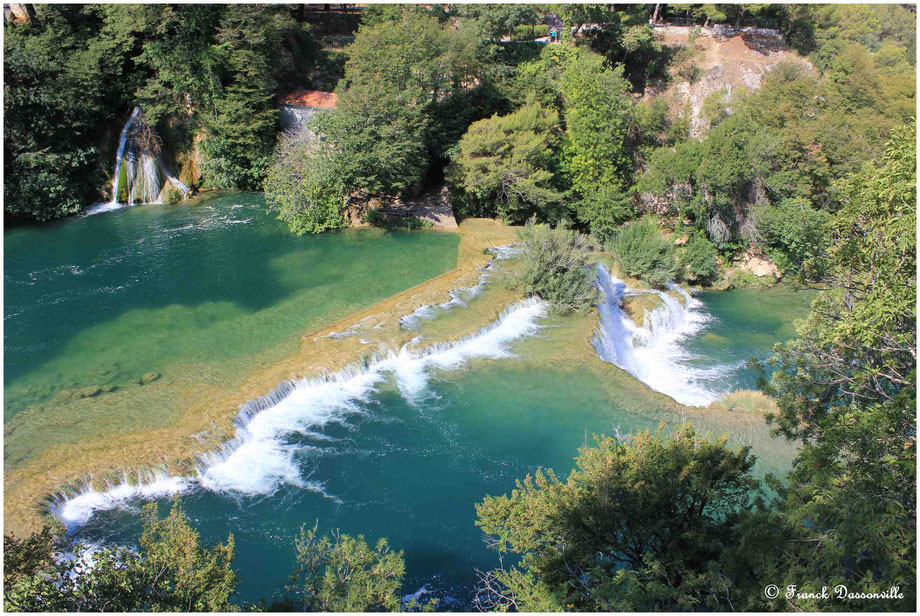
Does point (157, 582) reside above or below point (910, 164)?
below

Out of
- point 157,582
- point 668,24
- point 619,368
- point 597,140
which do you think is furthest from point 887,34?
point 157,582

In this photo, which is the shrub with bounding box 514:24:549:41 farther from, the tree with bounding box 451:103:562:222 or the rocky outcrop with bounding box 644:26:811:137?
the tree with bounding box 451:103:562:222

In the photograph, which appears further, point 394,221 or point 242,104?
point 242,104

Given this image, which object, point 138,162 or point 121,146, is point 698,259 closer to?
point 138,162

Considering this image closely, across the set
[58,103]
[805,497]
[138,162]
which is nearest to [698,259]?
[805,497]

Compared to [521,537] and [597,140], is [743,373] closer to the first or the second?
[521,537]

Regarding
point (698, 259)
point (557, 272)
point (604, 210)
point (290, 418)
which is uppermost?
point (604, 210)

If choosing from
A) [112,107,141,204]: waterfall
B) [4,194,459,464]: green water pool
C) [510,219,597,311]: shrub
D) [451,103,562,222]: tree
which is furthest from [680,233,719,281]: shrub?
[112,107,141,204]: waterfall
